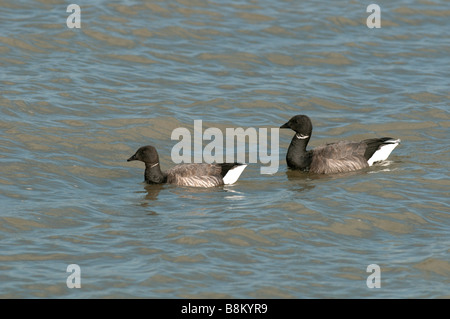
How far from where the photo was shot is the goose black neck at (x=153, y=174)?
14.8m

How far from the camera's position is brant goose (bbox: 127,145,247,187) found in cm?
1475

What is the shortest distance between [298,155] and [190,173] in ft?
7.78

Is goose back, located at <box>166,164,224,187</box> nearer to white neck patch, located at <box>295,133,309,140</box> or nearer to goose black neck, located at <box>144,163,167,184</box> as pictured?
goose black neck, located at <box>144,163,167,184</box>

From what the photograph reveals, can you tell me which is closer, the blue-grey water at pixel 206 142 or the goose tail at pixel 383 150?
the blue-grey water at pixel 206 142

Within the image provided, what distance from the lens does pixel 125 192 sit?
1427 cm

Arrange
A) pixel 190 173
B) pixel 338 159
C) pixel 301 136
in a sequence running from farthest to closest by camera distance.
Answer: pixel 301 136 → pixel 338 159 → pixel 190 173

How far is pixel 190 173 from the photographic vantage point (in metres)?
14.9

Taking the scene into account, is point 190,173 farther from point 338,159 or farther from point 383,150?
point 383,150

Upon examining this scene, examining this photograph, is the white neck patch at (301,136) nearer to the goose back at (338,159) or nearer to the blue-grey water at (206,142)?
the goose back at (338,159)

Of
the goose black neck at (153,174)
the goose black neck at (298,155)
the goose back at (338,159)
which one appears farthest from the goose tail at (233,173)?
the goose back at (338,159)

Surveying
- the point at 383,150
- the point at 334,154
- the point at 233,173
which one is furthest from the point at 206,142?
the point at 383,150
